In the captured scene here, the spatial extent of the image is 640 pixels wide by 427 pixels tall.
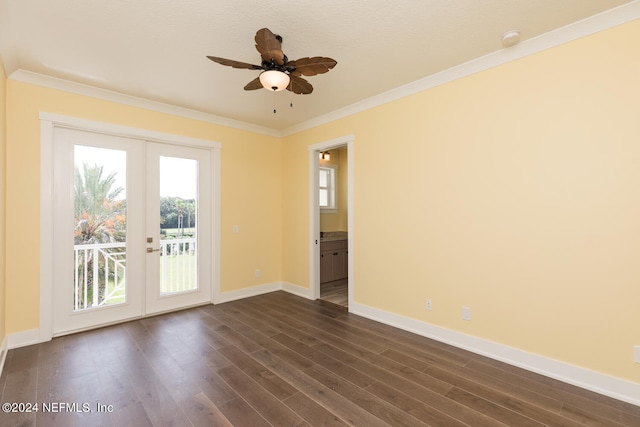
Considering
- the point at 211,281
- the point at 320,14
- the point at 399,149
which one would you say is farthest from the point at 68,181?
the point at 399,149

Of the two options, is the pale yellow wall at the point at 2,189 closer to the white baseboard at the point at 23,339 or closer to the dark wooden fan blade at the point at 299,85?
the white baseboard at the point at 23,339

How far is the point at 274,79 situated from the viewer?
2.26 meters

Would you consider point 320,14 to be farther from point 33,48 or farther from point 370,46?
point 33,48

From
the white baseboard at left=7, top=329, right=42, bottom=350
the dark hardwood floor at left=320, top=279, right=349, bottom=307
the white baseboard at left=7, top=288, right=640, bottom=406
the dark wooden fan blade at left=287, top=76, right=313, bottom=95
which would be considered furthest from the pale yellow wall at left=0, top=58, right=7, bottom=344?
the dark hardwood floor at left=320, top=279, right=349, bottom=307

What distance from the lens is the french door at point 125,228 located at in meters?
3.31

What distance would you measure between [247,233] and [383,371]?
124 inches

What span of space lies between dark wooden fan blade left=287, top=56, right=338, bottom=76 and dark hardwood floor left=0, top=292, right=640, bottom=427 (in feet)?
8.33

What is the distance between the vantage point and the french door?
3.31 m

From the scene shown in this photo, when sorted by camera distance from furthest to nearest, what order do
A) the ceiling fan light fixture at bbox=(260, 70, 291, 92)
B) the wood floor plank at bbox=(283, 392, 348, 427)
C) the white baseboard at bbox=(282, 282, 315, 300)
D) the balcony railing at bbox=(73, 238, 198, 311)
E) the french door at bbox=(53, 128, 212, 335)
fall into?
the white baseboard at bbox=(282, 282, 315, 300), the balcony railing at bbox=(73, 238, 198, 311), the french door at bbox=(53, 128, 212, 335), the ceiling fan light fixture at bbox=(260, 70, 291, 92), the wood floor plank at bbox=(283, 392, 348, 427)

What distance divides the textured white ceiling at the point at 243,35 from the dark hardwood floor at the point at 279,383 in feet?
9.50

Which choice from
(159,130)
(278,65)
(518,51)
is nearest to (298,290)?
(159,130)

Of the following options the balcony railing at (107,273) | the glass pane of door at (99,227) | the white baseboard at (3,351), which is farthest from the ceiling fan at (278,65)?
the white baseboard at (3,351)

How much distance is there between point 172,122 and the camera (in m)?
4.06

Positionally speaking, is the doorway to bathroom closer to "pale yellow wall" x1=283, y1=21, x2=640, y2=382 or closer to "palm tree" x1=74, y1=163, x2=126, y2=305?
"pale yellow wall" x1=283, y1=21, x2=640, y2=382
